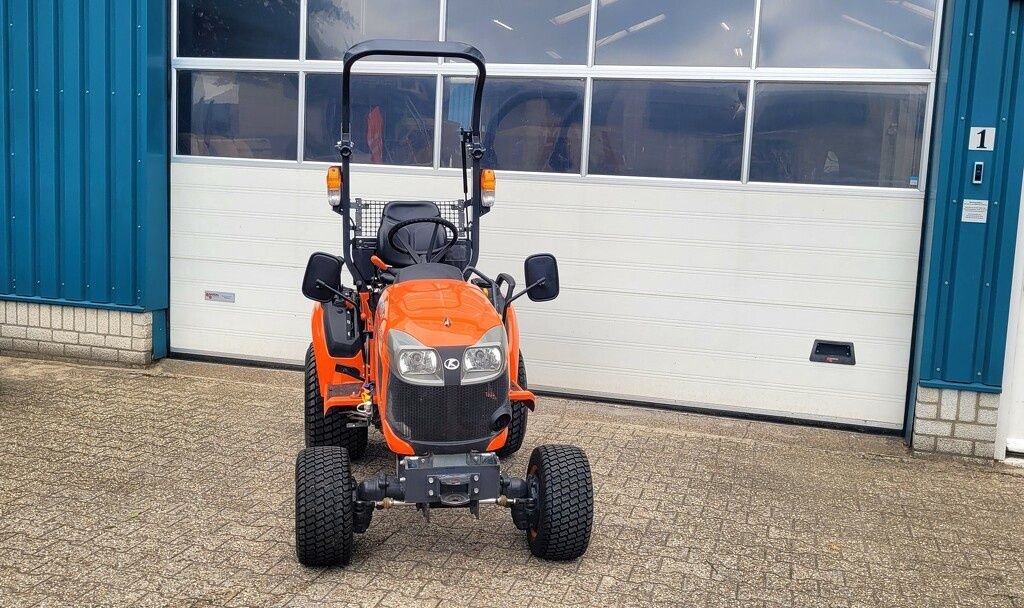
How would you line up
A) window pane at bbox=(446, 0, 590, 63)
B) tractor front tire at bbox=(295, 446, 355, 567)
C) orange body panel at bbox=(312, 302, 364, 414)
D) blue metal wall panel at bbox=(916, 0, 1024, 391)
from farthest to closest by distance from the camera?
1. window pane at bbox=(446, 0, 590, 63)
2. blue metal wall panel at bbox=(916, 0, 1024, 391)
3. orange body panel at bbox=(312, 302, 364, 414)
4. tractor front tire at bbox=(295, 446, 355, 567)

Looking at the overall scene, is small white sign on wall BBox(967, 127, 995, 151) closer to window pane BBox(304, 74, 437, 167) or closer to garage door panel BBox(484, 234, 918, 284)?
garage door panel BBox(484, 234, 918, 284)

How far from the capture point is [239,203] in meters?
7.59

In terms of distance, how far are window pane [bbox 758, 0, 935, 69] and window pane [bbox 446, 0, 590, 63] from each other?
120 cm

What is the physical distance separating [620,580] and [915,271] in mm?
3285

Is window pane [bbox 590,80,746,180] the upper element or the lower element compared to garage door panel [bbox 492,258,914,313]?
upper

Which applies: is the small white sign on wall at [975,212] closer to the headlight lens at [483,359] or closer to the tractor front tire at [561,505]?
the tractor front tire at [561,505]

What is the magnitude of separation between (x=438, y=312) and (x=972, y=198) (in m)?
3.52

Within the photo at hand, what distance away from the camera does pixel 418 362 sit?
4.00 meters

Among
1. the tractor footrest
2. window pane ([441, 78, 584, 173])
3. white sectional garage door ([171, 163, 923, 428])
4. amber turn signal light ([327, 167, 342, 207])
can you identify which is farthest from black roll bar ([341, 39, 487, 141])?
white sectional garage door ([171, 163, 923, 428])

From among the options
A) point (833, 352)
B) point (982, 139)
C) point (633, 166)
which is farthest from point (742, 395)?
point (982, 139)

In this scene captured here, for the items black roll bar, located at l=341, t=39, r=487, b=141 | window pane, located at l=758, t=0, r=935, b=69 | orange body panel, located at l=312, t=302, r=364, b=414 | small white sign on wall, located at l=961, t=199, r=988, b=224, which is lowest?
orange body panel, located at l=312, t=302, r=364, b=414

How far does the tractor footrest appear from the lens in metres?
4.71

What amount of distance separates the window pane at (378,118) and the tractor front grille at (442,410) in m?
3.40

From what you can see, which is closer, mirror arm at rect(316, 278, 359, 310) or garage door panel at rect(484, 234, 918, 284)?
mirror arm at rect(316, 278, 359, 310)
